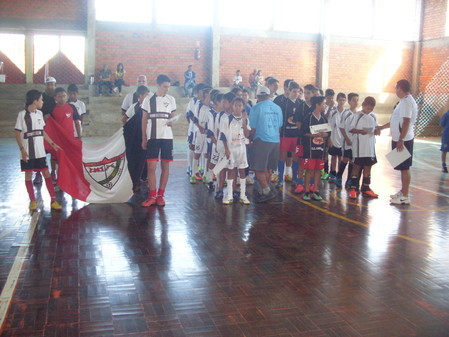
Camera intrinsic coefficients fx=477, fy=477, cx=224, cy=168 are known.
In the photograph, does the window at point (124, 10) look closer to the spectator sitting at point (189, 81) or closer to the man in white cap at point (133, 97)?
the spectator sitting at point (189, 81)

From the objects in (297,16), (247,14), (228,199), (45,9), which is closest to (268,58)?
(247,14)

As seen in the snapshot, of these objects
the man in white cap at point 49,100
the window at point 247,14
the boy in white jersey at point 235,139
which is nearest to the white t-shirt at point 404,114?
the boy in white jersey at point 235,139

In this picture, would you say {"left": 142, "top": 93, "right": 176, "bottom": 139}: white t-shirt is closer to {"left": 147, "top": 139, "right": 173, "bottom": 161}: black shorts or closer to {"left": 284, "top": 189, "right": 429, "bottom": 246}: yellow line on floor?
{"left": 147, "top": 139, "right": 173, "bottom": 161}: black shorts

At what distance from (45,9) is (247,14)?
9.39 m

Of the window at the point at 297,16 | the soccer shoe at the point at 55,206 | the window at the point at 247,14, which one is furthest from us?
the window at the point at 297,16

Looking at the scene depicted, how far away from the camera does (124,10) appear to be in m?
21.9

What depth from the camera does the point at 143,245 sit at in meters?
5.27

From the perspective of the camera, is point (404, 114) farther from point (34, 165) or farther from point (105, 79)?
point (105, 79)

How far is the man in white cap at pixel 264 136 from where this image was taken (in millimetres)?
7488

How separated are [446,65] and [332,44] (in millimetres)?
5861

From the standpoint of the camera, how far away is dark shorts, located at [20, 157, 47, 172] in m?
6.61

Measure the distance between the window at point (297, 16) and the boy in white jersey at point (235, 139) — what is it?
18102 mm

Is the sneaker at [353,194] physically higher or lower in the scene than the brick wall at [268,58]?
lower

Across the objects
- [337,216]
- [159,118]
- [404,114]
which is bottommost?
[337,216]
